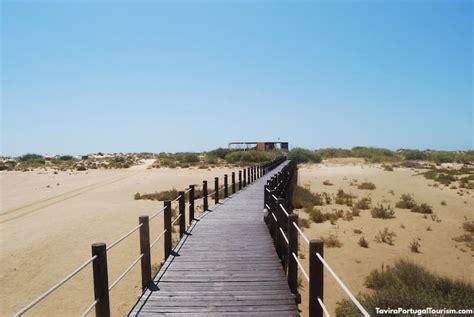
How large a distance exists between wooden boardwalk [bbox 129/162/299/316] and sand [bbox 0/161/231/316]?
1882mm

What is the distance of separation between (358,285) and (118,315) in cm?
538

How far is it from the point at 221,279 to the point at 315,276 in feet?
7.08

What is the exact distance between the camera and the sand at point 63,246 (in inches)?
333

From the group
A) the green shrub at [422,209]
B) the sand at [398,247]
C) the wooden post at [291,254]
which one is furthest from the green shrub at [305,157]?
the wooden post at [291,254]

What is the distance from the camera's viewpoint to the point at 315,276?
429 centimetres

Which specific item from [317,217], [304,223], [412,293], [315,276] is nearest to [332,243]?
[304,223]

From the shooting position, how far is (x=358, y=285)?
8969 millimetres

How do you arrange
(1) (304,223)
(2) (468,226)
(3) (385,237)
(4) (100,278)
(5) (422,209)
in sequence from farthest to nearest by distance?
(5) (422,209)
(1) (304,223)
(2) (468,226)
(3) (385,237)
(4) (100,278)

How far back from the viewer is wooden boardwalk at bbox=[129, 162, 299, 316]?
16.3 feet

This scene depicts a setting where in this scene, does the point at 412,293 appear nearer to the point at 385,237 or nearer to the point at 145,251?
the point at 145,251

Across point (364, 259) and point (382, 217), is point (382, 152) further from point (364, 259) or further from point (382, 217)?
point (364, 259)

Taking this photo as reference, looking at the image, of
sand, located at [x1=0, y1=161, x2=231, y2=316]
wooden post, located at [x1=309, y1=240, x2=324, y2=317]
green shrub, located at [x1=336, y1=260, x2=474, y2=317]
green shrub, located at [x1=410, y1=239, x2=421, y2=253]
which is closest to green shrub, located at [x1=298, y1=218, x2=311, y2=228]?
green shrub, located at [x1=410, y1=239, x2=421, y2=253]

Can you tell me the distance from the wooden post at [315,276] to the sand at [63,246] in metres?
4.57

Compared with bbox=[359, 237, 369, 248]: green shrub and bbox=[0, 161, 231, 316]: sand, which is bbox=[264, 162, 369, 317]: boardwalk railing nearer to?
bbox=[0, 161, 231, 316]: sand
